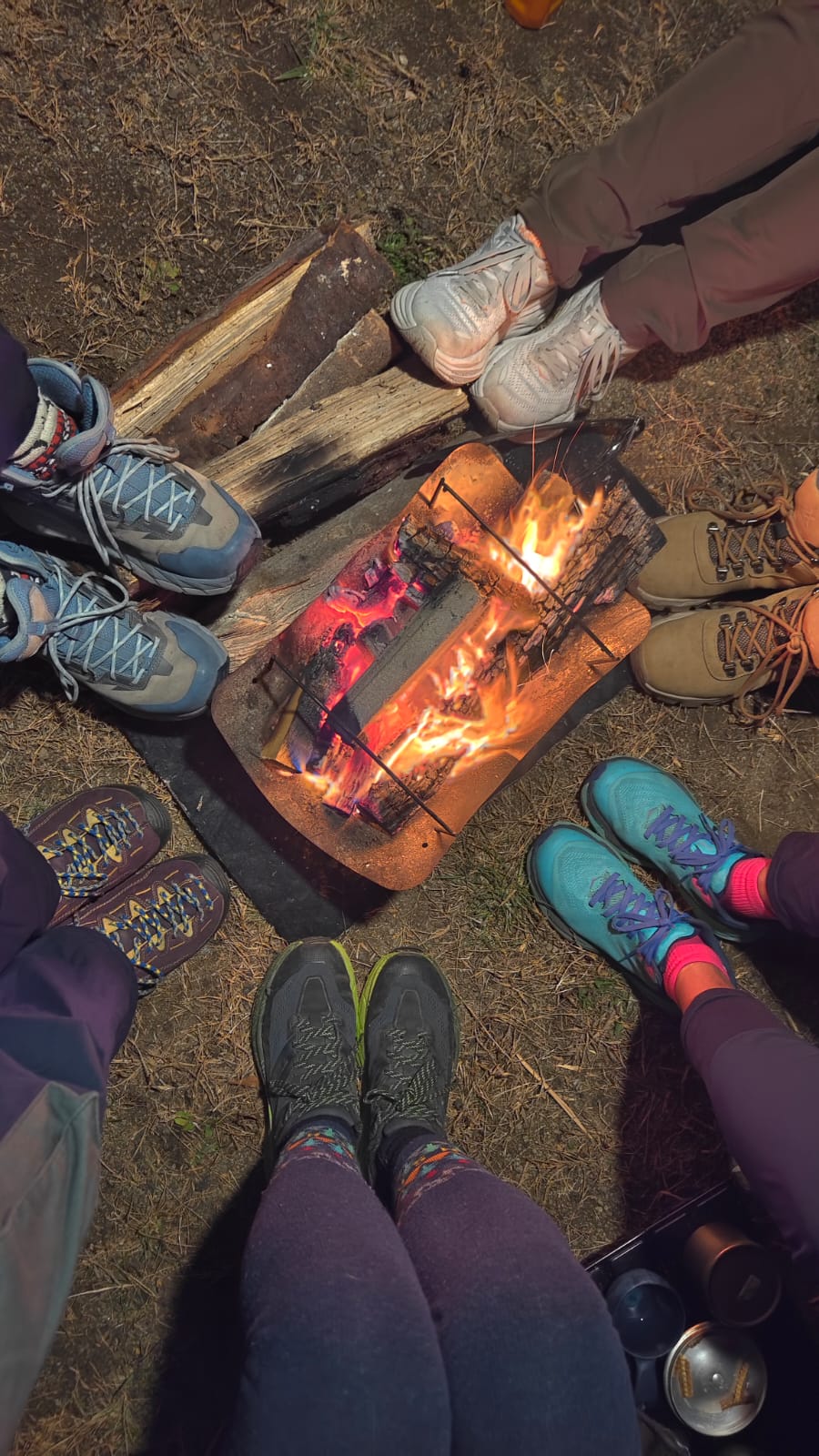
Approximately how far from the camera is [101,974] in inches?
80.4

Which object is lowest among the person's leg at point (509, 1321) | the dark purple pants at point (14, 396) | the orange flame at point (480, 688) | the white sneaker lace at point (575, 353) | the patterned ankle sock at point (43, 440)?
the person's leg at point (509, 1321)

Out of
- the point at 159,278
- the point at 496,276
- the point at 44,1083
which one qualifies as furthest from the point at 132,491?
the point at 44,1083

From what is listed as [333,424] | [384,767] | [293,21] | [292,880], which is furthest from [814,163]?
[292,880]

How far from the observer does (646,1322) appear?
238cm

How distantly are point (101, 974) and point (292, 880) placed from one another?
0.79 m

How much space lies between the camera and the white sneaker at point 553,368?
2.66 meters

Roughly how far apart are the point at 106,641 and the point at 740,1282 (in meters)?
2.39

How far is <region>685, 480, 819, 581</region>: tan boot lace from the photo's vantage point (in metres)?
2.75

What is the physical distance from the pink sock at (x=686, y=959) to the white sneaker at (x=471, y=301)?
71.0 inches

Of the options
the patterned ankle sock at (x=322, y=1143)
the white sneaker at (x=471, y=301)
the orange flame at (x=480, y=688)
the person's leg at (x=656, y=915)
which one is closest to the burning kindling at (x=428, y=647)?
the orange flame at (x=480, y=688)

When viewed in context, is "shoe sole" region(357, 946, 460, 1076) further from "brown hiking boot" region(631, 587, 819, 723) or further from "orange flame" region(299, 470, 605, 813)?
"brown hiking boot" region(631, 587, 819, 723)

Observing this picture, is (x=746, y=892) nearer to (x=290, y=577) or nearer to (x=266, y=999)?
(x=266, y=999)

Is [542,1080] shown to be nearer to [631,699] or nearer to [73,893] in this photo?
[631,699]

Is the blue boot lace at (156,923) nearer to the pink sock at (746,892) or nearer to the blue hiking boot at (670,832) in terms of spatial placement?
the blue hiking boot at (670,832)
